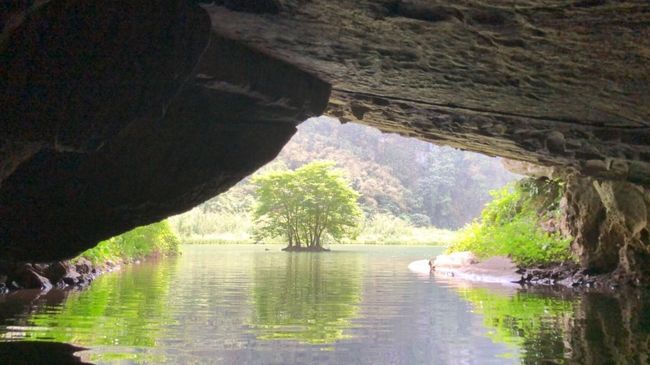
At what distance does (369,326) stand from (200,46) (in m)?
3.23

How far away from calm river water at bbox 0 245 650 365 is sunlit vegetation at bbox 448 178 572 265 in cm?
363

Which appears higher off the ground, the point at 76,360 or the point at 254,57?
the point at 254,57

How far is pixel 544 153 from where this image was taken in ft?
25.4

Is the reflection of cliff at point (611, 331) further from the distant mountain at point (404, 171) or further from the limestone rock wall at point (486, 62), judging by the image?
the distant mountain at point (404, 171)

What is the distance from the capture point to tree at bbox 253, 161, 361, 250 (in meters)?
32.0

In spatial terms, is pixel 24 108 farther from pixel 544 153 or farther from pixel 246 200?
pixel 246 200

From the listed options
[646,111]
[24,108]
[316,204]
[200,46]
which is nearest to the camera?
[24,108]

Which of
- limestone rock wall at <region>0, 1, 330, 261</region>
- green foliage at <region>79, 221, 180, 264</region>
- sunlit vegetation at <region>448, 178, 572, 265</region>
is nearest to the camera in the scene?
limestone rock wall at <region>0, 1, 330, 261</region>

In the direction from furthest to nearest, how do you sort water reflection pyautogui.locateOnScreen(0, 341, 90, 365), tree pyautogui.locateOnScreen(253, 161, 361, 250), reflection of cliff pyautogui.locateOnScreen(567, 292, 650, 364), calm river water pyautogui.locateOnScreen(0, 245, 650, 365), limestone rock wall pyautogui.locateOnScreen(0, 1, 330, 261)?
tree pyautogui.locateOnScreen(253, 161, 361, 250) → calm river water pyautogui.locateOnScreen(0, 245, 650, 365) → reflection of cliff pyautogui.locateOnScreen(567, 292, 650, 364) → water reflection pyautogui.locateOnScreen(0, 341, 90, 365) → limestone rock wall pyautogui.locateOnScreen(0, 1, 330, 261)

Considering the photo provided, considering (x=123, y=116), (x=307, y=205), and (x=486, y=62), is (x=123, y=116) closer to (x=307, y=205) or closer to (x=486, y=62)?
(x=486, y=62)

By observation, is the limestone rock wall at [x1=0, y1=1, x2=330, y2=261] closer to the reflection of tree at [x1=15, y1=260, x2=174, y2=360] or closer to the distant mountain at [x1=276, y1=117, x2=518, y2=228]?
the reflection of tree at [x1=15, y1=260, x2=174, y2=360]

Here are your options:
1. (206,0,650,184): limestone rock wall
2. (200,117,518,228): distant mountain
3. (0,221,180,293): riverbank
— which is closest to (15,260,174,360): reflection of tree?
(0,221,180,293): riverbank

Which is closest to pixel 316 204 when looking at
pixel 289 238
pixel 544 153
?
pixel 289 238

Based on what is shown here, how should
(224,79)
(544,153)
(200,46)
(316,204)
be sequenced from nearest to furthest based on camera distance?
(200,46), (224,79), (544,153), (316,204)
